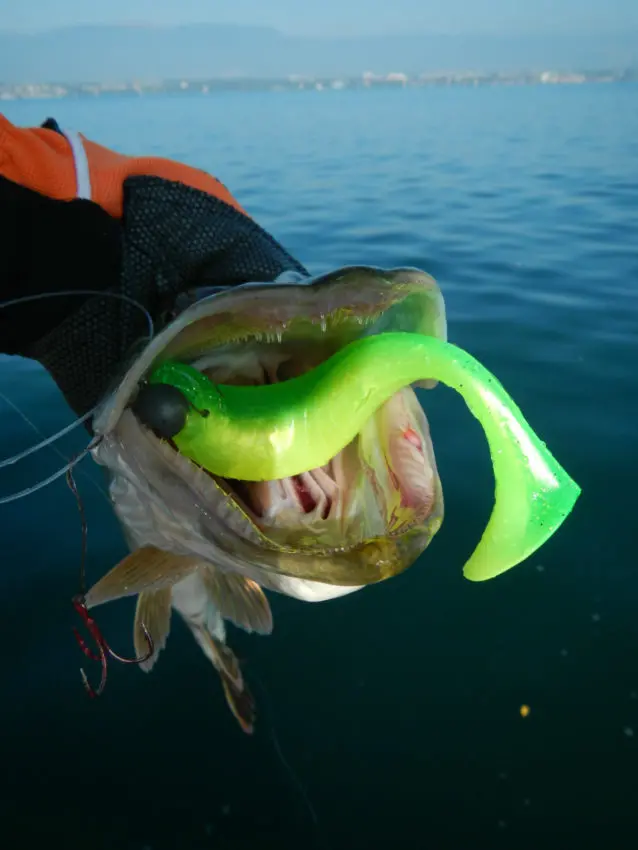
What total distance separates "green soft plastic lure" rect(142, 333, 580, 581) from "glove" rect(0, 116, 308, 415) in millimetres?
360

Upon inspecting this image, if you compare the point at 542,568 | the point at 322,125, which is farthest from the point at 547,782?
the point at 322,125

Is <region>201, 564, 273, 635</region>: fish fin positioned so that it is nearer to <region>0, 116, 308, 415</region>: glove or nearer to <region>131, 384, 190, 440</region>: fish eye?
<region>0, 116, 308, 415</region>: glove

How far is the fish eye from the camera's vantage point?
3.92 ft

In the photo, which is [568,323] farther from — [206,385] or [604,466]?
[206,385]

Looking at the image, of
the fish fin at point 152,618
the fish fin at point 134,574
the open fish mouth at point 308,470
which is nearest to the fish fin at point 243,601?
the fish fin at point 152,618

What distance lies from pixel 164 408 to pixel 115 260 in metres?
0.60

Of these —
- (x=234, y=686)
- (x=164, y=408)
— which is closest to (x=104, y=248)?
(x=164, y=408)

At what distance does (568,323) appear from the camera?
513 centimetres

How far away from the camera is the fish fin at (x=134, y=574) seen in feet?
5.59

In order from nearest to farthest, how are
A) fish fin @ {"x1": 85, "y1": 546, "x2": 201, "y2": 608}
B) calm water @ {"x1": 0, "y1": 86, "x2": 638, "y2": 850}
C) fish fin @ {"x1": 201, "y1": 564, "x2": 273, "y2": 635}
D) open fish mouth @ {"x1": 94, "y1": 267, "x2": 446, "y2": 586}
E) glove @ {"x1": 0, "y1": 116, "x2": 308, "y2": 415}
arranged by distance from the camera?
1. open fish mouth @ {"x1": 94, "y1": 267, "x2": 446, "y2": 586}
2. glove @ {"x1": 0, "y1": 116, "x2": 308, "y2": 415}
3. fish fin @ {"x1": 85, "y1": 546, "x2": 201, "y2": 608}
4. calm water @ {"x1": 0, "y1": 86, "x2": 638, "y2": 850}
5. fish fin @ {"x1": 201, "y1": 564, "x2": 273, "y2": 635}

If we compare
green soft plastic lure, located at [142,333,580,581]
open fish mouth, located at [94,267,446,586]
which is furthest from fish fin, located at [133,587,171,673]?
green soft plastic lure, located at [142,333,580,581]

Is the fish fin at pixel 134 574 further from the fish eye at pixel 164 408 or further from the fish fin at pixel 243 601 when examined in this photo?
the fish eye at pixel 164 408

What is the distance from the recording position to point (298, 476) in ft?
4.82

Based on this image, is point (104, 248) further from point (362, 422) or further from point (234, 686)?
point (234, 686)
